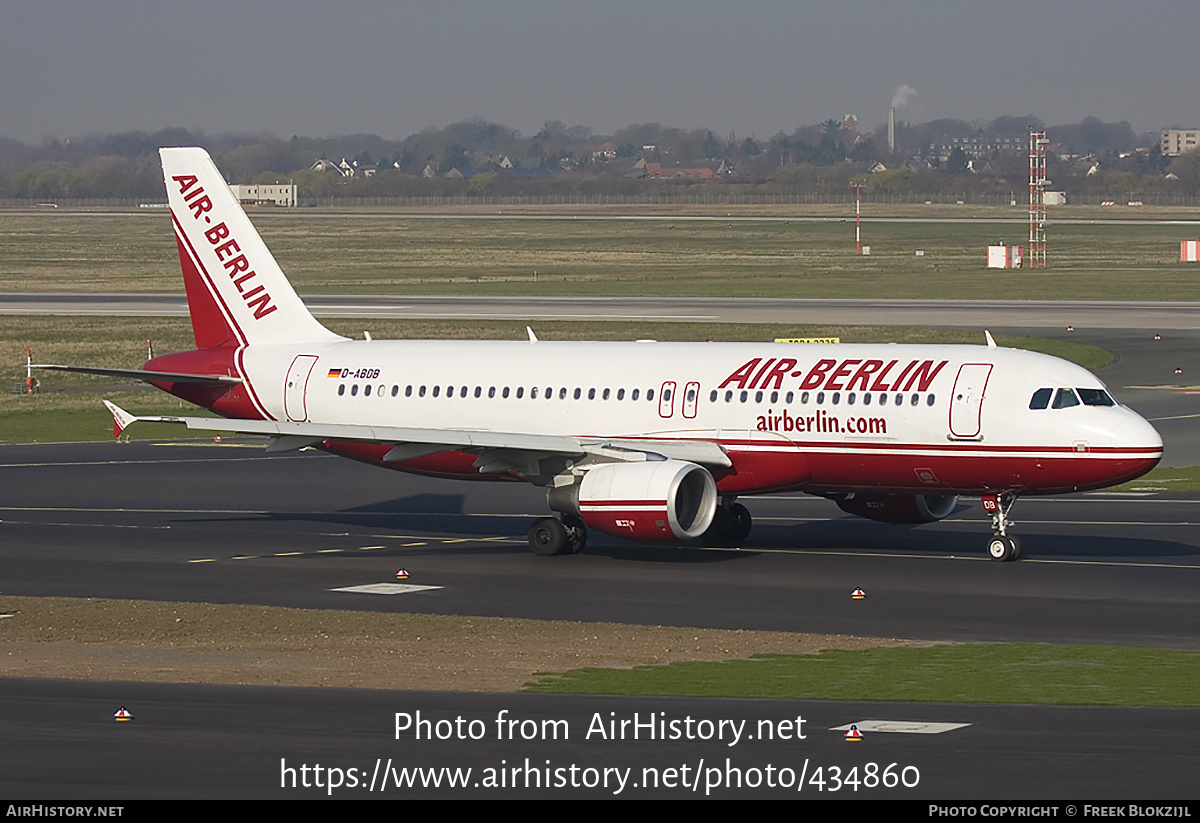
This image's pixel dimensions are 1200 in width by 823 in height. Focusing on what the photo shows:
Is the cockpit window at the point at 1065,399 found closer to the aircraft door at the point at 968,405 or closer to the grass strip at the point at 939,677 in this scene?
the aircraft door at the point at 968,405

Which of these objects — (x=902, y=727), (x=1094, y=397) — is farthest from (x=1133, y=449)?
(x=902, y=727)

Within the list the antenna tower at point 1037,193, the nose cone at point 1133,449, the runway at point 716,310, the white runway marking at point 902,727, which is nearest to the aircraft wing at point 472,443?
the nose cone at point 1133,449

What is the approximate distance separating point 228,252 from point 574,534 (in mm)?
12826

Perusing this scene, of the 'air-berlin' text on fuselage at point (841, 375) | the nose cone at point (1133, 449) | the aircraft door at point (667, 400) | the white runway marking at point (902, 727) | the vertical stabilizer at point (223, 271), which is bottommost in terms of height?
the white runway marking at point (902, 727)

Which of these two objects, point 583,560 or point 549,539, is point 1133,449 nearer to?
point 583,560

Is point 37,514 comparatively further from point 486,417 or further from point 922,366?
point 922,366

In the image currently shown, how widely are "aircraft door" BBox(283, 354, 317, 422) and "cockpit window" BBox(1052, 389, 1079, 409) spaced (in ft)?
60.4

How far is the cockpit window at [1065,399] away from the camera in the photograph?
39500 mm

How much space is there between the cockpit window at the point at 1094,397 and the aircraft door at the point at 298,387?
18.9 metres

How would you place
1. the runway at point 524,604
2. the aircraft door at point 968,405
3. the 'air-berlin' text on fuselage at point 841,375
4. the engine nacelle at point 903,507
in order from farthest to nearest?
the engine nacelle at point 903,507 < the 'air-berlin' text on fuselage at point 841,375 < the aircraft door at point 968,405 < the runway at point 524,604

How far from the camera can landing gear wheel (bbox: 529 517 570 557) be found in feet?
139

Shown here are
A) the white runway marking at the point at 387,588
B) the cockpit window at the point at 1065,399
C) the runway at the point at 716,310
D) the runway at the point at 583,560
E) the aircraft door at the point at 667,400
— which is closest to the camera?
the runway at the point at 583,560
